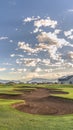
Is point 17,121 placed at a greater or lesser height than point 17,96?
lesser

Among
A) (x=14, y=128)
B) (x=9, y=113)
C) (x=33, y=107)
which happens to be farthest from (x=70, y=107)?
(x=14, y=128)

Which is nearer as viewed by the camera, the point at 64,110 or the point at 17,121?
the point at 17,121

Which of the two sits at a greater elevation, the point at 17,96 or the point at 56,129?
the point at 17,96

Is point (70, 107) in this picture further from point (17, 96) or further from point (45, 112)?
point (17, 96)

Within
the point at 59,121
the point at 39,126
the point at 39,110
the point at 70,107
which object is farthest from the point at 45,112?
the point at 39,126

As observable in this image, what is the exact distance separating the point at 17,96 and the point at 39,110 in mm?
16793

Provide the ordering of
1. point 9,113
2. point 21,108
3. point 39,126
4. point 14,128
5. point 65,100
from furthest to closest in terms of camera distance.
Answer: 1. point 65,100
2. point 21,108
3. point 9,113
4. point 39,126
5. point 14,128

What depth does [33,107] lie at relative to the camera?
38219 millimetres

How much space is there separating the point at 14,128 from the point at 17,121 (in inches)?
111

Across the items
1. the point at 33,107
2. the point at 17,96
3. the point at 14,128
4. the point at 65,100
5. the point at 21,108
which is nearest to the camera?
the point at 14,128

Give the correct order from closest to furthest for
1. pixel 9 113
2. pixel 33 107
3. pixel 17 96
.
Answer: pixel 9 113 → pixel 33 107 → pixel 17 96

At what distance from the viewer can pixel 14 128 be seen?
21.5 metres

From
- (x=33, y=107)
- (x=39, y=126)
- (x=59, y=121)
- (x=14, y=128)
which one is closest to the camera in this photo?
(x=14, y=128)

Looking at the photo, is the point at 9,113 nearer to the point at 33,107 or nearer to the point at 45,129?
the point at 45,129
